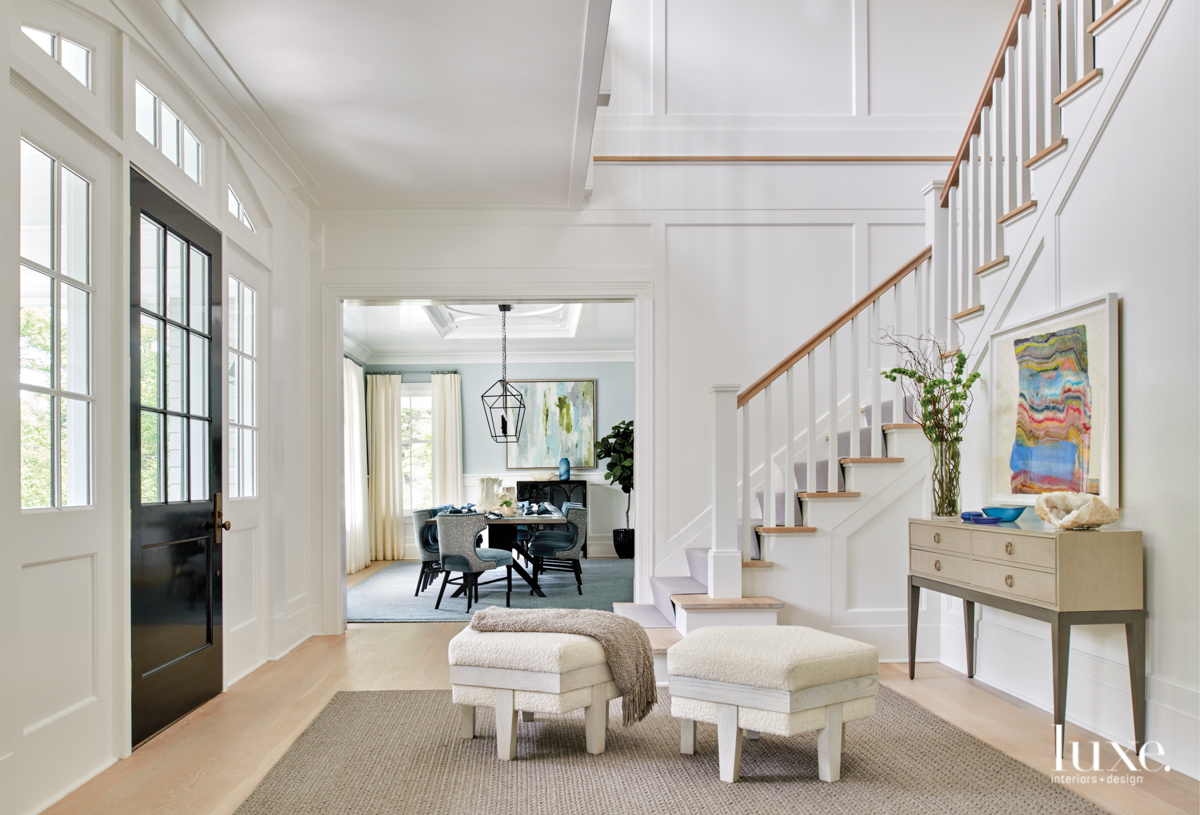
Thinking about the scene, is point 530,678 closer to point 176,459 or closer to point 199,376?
point 176,459

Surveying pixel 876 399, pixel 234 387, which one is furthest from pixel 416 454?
pixel 876 399

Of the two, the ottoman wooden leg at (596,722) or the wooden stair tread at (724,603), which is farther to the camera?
the wooden stair tread at (724,603)

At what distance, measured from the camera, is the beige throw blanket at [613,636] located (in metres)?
2.87

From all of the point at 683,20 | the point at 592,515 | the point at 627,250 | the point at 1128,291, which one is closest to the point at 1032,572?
the point at 1128,291

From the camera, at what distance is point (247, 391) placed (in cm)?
412

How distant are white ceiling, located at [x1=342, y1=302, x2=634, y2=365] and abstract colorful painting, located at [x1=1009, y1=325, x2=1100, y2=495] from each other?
15.0 ft

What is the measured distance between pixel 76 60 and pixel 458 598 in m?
4.64

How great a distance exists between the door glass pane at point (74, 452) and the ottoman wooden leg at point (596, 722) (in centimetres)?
181

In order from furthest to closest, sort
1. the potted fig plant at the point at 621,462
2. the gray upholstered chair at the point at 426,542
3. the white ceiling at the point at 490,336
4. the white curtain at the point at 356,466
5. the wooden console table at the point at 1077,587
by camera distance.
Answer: the potted fig plant at the point at 621,462 < the white curtain at the point at 356,466 < the white ceiling at the point at 490,336 < the gray upholstered chair at the point at 426,542 < the wooden console table at the point at 1077,587

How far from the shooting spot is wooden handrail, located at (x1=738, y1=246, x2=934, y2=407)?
4.20 m

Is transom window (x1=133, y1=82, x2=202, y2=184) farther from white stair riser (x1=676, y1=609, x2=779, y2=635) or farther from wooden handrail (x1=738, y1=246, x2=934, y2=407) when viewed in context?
white stair riser (x1=676, y1=609, x2=779, y2=635)

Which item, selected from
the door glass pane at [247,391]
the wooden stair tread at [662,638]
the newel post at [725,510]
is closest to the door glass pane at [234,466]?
the door glass pane at [247,391]

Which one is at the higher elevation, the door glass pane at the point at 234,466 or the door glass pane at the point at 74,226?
the door glass pane at the point at 74,226

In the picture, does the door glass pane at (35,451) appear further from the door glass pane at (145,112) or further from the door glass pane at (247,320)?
the door glass pane at (247,320)
